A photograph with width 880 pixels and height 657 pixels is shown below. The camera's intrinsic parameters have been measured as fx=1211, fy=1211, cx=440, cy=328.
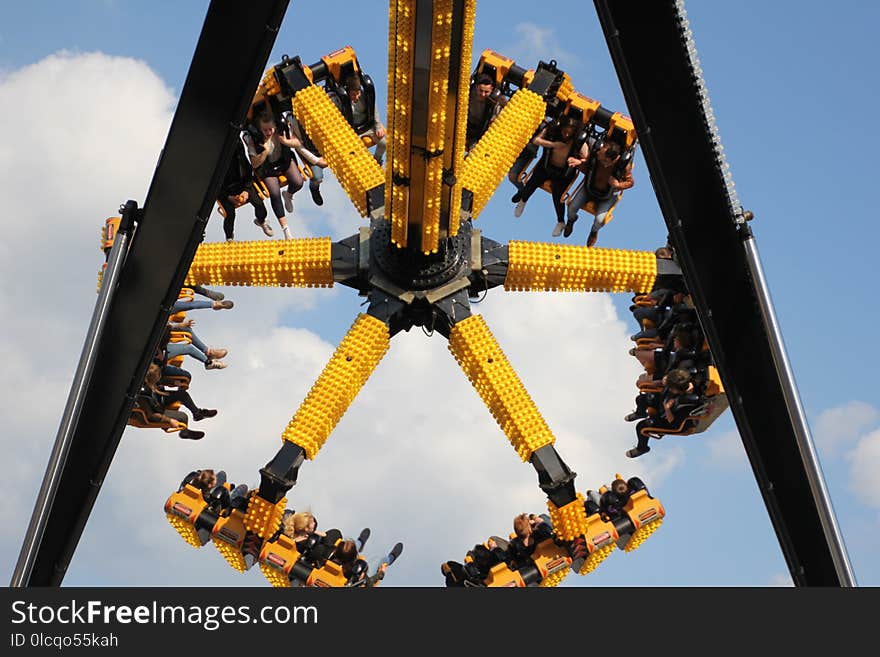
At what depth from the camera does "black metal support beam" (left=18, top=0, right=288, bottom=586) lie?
1348cm

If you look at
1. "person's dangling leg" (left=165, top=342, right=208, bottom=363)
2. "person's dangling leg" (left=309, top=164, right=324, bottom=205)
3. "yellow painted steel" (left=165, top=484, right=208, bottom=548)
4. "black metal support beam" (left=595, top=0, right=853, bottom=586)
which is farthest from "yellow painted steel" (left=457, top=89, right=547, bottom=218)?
"yellow painted steel" (left=165, top=484, right=208, bottom=548)

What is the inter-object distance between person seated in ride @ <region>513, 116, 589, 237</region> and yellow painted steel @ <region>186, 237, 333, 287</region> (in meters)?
4.62

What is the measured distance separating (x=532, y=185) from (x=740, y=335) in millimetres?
7710

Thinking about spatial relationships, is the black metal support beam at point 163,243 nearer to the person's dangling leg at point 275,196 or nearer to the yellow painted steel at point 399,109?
the yellow painted steel at point 399,109

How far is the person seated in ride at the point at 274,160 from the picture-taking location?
20.9m

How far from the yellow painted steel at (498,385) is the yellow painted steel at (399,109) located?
174 cm

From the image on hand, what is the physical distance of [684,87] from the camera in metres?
13.6

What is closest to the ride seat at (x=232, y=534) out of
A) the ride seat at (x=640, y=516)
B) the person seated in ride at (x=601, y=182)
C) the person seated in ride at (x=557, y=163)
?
the ride seat at (x=640, y=516)

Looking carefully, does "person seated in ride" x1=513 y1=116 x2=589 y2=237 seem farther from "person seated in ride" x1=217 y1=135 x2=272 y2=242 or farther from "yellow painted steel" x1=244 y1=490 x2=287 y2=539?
"yellow painted steel" x1=244 y1=490 x2=287 y2=539

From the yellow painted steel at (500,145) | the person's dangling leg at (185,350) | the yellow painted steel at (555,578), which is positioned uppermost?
the yellow painted steel at (500,145)

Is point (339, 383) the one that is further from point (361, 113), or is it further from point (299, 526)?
point (361, 113)

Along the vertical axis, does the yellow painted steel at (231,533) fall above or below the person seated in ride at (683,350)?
below

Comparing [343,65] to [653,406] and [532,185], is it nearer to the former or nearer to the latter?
[532,185]
